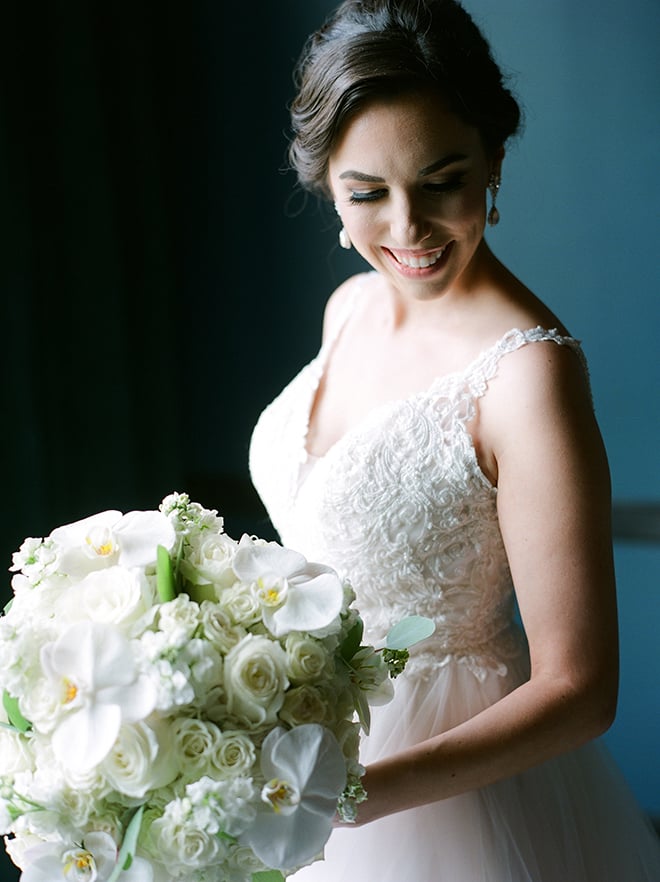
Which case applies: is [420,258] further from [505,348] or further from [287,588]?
[287,588]

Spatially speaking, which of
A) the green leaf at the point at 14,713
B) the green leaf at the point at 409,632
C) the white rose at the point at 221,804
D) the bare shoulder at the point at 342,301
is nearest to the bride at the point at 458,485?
the green leaf at the point at 409,632

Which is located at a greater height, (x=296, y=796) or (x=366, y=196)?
(x=366, y=196)

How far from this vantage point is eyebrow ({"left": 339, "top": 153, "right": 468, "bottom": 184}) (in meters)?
1.55

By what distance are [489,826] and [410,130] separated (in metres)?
1.01

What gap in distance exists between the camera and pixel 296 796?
3.29ft

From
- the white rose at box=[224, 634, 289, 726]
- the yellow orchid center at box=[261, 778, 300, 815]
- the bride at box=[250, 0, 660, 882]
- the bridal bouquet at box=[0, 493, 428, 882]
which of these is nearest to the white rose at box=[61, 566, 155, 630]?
→ the bridal bouquet at box=[0, 493, 428, 882]

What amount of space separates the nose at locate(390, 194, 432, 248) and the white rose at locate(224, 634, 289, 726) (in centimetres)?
76

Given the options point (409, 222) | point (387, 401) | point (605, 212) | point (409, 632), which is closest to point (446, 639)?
point (387, 401)

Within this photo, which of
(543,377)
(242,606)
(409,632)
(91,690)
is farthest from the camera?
(543,377)

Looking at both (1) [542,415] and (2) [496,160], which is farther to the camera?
(2) [496,160]

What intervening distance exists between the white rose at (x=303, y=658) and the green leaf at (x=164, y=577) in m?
0.13

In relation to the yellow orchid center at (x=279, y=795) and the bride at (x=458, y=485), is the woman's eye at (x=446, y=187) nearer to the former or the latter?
the bride at (x=458, y=485)

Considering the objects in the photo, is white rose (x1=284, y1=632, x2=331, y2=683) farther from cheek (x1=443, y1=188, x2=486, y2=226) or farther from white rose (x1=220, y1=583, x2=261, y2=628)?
cheek (x1=443, y1=188, x2=486, y2=226)

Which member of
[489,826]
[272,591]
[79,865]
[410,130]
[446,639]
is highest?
[410,130]
